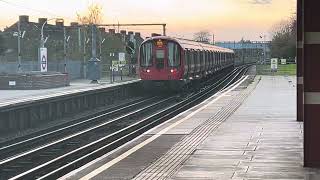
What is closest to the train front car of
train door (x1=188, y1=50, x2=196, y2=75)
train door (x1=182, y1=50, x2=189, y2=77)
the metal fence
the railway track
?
A: train door (x1=182, y1=50, x2=189, y2=77)

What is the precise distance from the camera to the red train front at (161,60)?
103 ft

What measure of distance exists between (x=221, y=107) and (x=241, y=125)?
6594 millimetres

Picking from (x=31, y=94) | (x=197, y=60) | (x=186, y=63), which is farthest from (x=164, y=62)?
(x=31, y=94)

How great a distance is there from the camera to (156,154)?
11016 millimetres

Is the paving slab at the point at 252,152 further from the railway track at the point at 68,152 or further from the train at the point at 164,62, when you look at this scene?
the train at the point at 164,62

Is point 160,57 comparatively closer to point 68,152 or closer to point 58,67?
point 68,152

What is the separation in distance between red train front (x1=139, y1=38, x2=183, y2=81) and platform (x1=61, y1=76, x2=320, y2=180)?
43.7ft

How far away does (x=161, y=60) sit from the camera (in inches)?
1249

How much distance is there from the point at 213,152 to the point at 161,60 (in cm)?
2105

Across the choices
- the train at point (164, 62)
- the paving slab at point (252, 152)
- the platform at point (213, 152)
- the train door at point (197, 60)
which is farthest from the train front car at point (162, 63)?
the paving slab at point (252, 152)

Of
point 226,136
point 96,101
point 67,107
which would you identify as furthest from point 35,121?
point 226,136

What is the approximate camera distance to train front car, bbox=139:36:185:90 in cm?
3133

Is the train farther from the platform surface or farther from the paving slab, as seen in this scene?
the paving slab

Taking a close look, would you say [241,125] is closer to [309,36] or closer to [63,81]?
[309,36]
